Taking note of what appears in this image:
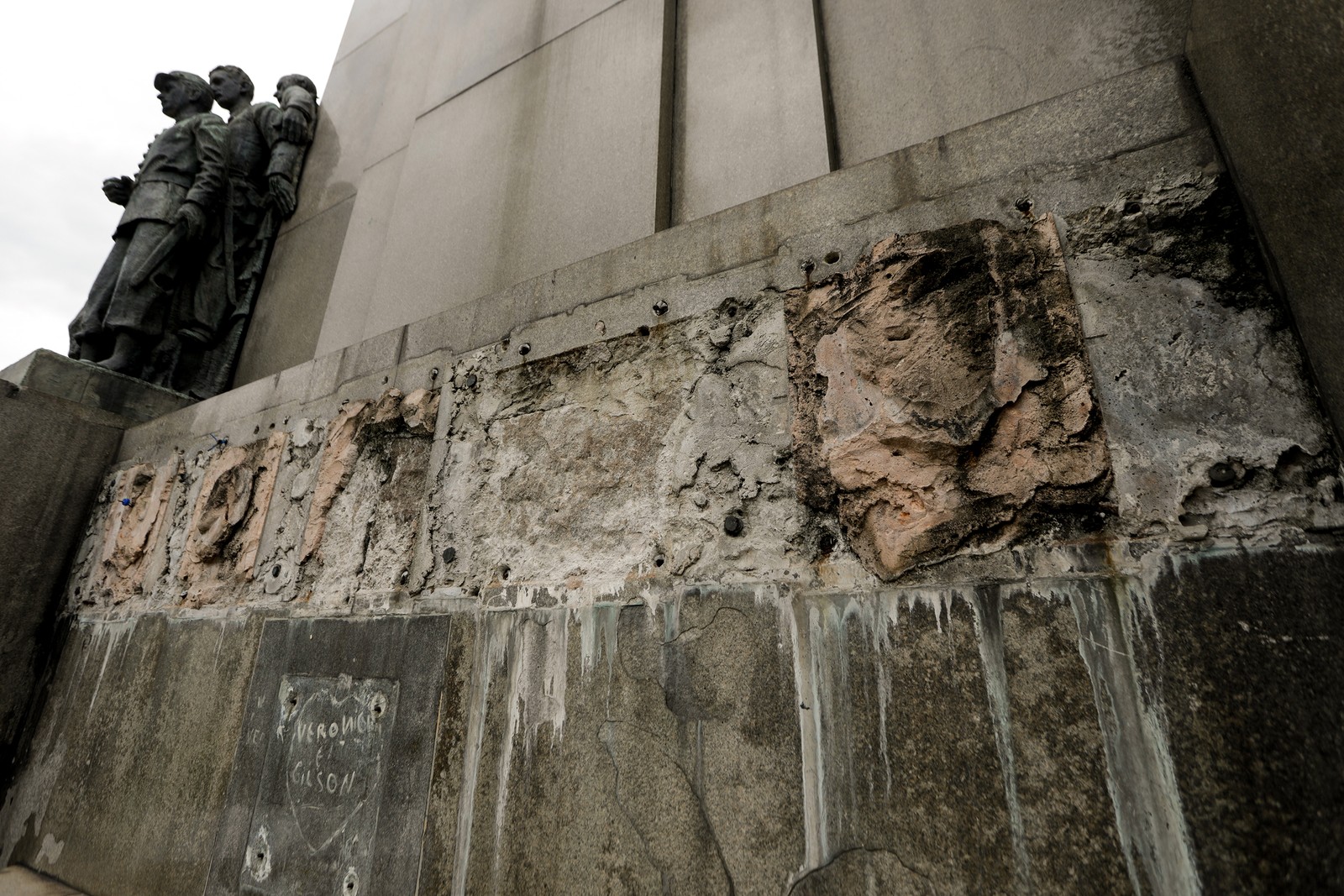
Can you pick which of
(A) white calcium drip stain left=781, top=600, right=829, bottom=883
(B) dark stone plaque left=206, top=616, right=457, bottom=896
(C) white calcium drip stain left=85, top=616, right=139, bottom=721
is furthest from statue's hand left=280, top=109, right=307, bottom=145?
(A) white calcium drip stain left=781, top=600, right=829, bottom=883

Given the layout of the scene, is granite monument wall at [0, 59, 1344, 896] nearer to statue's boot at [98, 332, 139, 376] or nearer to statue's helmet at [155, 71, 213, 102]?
statue's boot at [98, 332, 139, 376]

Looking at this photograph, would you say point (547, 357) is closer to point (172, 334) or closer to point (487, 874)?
point (487, 874)

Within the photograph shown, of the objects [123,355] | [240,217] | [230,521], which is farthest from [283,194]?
[230,521]

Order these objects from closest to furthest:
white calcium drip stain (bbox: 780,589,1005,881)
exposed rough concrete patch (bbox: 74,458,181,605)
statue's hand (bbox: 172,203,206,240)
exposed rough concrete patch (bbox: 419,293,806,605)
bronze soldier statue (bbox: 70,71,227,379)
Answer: white calcium drip stain (bbox: 780,589,1005,881)
exposed rough concrete patch (bbox: 419,293,806,605)
exposed rough concrete patch (bbox: 74,458,181,605)
bronze soldier statue (bbox: 70,71,227,379)
statue's hand (bbox: 172,203,206,240)

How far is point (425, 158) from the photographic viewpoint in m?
2.89

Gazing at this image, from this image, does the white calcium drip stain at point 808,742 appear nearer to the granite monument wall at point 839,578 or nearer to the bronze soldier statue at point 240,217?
the granite monument wall at point 839,578

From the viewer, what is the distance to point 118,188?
3840mm

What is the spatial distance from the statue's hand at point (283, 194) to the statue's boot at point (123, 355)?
121 cm

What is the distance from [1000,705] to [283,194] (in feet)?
15.5

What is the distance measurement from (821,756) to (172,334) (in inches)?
164

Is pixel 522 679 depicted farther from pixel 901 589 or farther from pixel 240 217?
pixel 240 217

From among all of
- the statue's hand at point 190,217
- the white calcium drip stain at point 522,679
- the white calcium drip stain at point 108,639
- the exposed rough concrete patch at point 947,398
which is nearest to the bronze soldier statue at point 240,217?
the statue's hand at point 190,217

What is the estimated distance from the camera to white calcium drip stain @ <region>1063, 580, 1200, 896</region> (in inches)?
31.0

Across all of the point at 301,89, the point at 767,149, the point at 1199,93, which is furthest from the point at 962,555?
the point at 301,89
